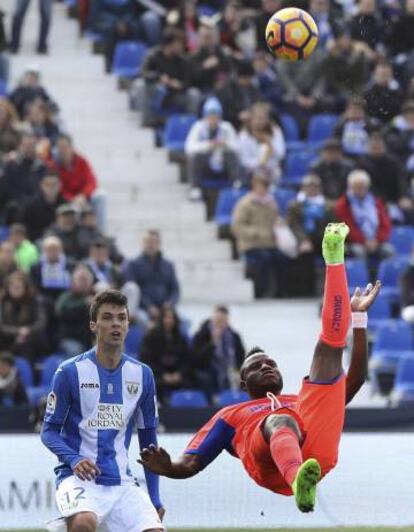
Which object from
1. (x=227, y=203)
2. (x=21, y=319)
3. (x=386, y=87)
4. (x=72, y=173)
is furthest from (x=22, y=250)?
(x=386, y=87)

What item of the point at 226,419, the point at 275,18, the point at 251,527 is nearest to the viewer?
the point at 226,419

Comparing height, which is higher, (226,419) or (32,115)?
(32,115)

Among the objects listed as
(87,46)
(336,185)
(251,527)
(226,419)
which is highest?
(87,46)

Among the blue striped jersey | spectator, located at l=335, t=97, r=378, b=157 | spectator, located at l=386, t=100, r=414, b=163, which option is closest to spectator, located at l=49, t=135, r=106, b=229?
spectator, located at l=335, t=97, r=378, b=157

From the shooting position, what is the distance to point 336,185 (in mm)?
20703

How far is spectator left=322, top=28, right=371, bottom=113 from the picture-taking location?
74.2 ft

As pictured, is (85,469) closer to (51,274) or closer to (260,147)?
(51,274)

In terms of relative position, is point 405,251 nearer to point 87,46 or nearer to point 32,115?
point 32,115

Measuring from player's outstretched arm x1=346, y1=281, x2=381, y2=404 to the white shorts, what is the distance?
139 centimetres

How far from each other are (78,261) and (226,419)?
26.1 ft

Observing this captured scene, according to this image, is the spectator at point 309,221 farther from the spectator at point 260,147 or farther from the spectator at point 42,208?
the spectator at point 42,208

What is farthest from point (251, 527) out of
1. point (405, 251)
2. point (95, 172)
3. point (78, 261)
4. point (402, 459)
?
point (95, 172)

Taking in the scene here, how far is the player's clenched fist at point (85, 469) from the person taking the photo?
32.9 ft

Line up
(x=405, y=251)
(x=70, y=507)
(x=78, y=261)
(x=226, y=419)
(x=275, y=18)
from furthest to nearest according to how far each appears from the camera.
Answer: (x=405, y=251)
(x=78, y=261)
(x=275, y=18)
(x=226, y=419)
(x=70, y=507)
